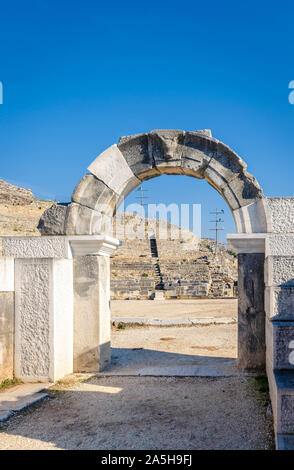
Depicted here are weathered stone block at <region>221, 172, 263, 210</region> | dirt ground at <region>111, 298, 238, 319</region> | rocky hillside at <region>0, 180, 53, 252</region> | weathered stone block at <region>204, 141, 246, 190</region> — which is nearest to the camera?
weathered stone block at <region>221, 172, 263, 210</region>

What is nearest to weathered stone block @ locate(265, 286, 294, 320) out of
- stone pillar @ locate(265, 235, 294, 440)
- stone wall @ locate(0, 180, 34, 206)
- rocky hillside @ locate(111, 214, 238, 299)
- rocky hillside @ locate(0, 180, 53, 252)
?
stone pillar @ locate(265, 235, 294, 440)

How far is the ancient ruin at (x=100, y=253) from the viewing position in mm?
4914

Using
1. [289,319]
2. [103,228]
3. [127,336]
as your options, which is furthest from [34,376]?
[127,336]

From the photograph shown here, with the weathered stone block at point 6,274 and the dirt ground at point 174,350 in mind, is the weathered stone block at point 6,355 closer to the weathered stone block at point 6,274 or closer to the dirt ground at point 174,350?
the weathered stone block at point 6,274

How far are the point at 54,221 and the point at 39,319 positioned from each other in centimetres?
132

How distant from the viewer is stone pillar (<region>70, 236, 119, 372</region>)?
5.37 metres

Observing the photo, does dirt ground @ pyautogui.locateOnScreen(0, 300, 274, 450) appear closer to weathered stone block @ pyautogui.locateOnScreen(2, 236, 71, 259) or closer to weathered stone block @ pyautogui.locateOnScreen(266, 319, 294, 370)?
weathered stone block @ pyautogui.locateOnScreen(266, 319, 294, 370)

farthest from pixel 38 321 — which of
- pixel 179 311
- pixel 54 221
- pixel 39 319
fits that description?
pixel 179 311

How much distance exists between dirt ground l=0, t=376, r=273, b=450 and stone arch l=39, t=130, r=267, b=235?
2.03 metres

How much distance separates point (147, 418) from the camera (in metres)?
3.71

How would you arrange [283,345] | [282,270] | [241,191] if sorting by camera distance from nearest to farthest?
[283,345], [282,270], [241,191]

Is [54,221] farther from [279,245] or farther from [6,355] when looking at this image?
[279,245]

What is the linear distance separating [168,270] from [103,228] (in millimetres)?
18342

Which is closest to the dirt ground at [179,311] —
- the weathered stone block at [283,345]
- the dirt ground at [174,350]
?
the dirt ground at [174,350]
